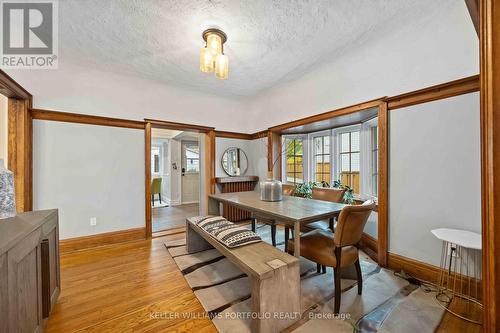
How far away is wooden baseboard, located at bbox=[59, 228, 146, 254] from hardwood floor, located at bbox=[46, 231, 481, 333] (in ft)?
0.40

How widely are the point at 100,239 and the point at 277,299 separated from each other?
2.76 metres

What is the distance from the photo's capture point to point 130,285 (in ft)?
6.31

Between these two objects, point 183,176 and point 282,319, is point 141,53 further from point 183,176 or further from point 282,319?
point 183,176

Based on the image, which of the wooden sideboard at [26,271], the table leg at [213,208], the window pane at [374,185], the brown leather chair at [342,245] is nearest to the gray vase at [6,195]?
the wooden sideboard at [26,271]

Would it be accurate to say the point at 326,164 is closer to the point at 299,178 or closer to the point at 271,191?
the point at 299,178

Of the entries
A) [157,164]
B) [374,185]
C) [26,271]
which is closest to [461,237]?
[374,185]

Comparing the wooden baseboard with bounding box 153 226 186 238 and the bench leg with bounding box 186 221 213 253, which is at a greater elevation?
the bench leg with bounding box 186 221 213 253

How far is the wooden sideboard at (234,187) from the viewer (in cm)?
393

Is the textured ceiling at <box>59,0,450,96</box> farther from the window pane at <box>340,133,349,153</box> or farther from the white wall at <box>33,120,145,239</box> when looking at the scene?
the window pane at <box>340,133,349,153</box>

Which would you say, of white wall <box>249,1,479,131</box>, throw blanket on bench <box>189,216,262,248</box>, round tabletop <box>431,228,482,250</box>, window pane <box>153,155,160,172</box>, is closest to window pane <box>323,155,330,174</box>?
white wall <box>249,1,479,131</box>

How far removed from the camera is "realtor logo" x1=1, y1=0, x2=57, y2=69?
1783mm

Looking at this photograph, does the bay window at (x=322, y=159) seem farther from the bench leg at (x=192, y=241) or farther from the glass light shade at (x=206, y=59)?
the glass light shade at (x=206, y=59)

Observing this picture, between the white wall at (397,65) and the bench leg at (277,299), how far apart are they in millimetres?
2153

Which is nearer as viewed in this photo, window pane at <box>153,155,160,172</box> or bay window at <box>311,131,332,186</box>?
bay window at <box>311,131,332,186</box>
